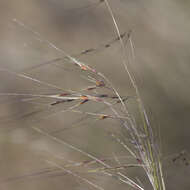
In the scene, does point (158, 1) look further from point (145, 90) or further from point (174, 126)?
point (174, 126)

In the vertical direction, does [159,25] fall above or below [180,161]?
above

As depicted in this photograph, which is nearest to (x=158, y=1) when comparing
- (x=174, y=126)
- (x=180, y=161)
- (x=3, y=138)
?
(x=174, y=126)

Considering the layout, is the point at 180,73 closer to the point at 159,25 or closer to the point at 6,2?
the point at 159,25

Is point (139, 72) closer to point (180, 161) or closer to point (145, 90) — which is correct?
point (145, 90)

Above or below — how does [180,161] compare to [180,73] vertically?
below

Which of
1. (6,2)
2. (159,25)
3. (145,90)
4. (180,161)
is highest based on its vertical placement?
(6,2)

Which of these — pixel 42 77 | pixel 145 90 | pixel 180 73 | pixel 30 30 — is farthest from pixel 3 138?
pixel 180 73
